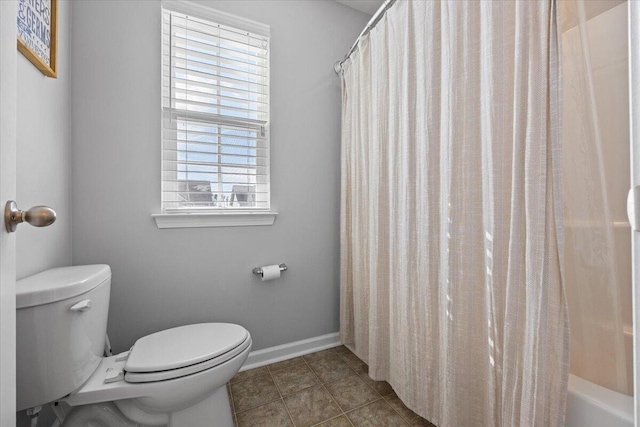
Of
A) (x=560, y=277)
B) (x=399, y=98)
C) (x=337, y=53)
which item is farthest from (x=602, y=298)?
(x=337, y=53)

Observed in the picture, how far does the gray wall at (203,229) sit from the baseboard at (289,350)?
46 mm

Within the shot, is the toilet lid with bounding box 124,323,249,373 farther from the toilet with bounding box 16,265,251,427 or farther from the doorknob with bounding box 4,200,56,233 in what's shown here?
the doorknob with bounding box 4,200,56,233

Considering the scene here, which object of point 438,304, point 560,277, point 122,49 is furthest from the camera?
point 122,49

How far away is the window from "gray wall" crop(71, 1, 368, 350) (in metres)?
0.07

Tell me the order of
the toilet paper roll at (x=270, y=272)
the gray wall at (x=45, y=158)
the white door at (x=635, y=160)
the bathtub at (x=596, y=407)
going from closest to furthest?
the white door at (x=635, y=160) < the bathtub at (x=596, y=407) < the gray wall at (x=45, y=158) < the toilet paper roll at (x=270, y=272)

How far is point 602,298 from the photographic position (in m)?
0.86

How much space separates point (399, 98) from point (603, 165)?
2.65 ft

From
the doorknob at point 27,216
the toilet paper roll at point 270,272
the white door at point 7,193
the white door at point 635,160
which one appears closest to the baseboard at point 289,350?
the toilet paper roll at point 270,272

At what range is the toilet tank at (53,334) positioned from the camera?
0.86m

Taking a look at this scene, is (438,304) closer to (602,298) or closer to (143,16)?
Result: (602,298)

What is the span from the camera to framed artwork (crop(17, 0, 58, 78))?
93cm

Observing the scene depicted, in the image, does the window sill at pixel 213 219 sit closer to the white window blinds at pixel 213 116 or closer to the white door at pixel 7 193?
the white window blinds at pixel 213 116

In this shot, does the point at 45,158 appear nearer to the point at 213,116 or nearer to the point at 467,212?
the point at 213,116

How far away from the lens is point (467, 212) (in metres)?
1.02
